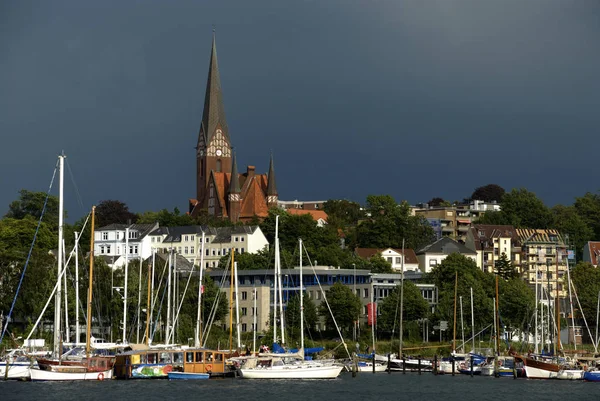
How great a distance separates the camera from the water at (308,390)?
75250 millimetres

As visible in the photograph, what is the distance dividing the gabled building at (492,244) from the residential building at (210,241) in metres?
30.9

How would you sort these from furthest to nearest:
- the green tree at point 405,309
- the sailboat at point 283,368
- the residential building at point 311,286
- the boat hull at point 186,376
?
the residential building at point 311,286 → the green tree at point 405,309 → the boat hull at point 186,376 → the sailboat at point 283,368

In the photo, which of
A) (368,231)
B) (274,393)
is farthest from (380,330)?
(368,231)

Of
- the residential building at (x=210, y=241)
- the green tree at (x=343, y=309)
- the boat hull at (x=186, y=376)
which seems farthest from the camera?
the residential building at (x=210, y=241)

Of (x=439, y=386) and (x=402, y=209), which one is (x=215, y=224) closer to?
(x=402, y=209)

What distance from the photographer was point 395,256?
17325 cm

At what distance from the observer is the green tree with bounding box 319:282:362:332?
12144 cm

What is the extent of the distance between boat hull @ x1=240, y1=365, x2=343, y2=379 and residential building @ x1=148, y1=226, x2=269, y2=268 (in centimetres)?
9084

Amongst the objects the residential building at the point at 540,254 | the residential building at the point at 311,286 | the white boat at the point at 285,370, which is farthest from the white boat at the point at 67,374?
the residential building at the point at 540,254

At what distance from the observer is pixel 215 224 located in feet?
631

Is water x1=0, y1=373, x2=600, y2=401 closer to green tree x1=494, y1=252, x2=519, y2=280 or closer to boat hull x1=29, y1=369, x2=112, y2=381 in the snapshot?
boat hull x1=29, y1=369, x2=112, y2=381

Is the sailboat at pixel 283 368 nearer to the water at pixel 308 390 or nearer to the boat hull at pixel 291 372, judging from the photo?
the boat hull at pixel 291 372

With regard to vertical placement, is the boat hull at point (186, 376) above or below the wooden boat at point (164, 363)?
below

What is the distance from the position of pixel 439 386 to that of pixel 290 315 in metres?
32.9
